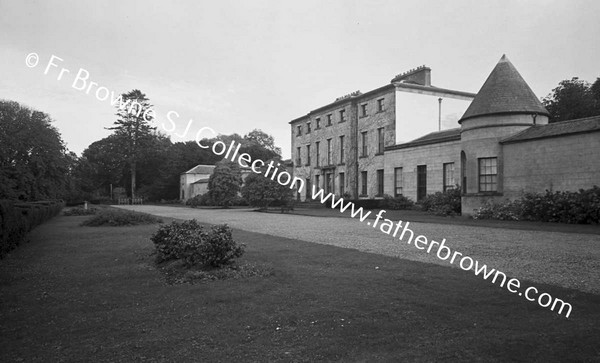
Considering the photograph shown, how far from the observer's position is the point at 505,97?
22.4 m

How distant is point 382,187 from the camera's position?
126 ft

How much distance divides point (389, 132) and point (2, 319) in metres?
34.4

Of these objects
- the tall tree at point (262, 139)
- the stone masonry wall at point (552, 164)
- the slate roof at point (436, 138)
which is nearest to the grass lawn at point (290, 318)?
the stone masonry wall at point (552, 164)

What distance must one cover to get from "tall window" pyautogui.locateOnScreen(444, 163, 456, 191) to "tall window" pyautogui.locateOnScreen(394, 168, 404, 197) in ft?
15.5

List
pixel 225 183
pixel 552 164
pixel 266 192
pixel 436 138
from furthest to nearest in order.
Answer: pixel 225 183 → pixel 266 192 → pixel 436 138 → pixel 552 164

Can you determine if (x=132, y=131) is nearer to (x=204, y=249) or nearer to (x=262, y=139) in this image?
(x=262, y=139)

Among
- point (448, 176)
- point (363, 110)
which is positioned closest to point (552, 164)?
point (448, 176)

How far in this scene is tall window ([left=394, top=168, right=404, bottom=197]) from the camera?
35.0 metres

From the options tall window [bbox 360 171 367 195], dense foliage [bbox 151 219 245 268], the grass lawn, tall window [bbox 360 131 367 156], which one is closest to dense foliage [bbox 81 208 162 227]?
the grass lawn

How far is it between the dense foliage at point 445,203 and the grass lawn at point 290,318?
1783 centimetres

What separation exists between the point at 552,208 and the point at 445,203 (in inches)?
322

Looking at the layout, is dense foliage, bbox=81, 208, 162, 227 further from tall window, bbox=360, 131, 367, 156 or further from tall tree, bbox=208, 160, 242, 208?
tall window, bbox=360, 131, 367, 156

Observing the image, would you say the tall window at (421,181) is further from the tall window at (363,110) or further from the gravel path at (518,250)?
the gravel path at (518,250)

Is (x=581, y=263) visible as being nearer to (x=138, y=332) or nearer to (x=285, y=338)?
(x=285, y=338)
